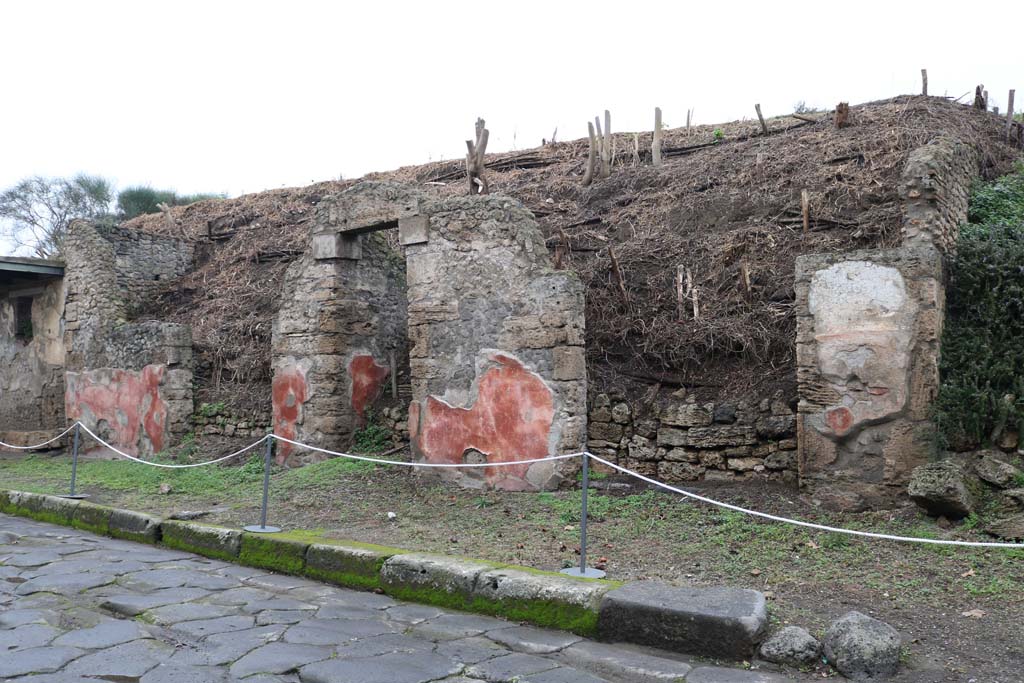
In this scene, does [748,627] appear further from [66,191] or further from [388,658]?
[66,191]

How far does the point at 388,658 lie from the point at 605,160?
459 inches

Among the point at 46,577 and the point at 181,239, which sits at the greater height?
the point at 181,239

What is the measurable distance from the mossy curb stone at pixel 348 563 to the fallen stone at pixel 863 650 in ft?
9.39

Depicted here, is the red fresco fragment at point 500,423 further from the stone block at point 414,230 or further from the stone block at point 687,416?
the stone block at point 414,230

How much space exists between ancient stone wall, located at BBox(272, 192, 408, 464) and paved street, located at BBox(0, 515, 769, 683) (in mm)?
3995

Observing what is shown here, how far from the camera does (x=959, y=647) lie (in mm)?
4031

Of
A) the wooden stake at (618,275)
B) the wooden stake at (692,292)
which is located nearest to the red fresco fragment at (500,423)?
the wooden stake at (618,275)

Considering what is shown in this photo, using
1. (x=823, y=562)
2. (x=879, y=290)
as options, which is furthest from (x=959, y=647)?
(x=879, y=290)

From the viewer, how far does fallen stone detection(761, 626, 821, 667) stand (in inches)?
154

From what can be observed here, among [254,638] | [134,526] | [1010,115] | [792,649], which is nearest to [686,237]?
[1010,115]

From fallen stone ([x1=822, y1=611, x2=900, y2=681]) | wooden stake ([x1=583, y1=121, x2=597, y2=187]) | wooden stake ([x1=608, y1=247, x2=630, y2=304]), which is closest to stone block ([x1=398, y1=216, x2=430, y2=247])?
wooden stake ([x1=608, y1=247, x2=630, y2=304])

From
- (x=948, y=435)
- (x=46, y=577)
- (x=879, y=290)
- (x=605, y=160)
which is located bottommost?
(x=46, y=577)

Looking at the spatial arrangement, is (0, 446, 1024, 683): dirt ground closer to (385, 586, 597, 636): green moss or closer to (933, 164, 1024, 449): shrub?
(385, 586, 597, 636): green moss

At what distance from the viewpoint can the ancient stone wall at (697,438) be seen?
732cm
